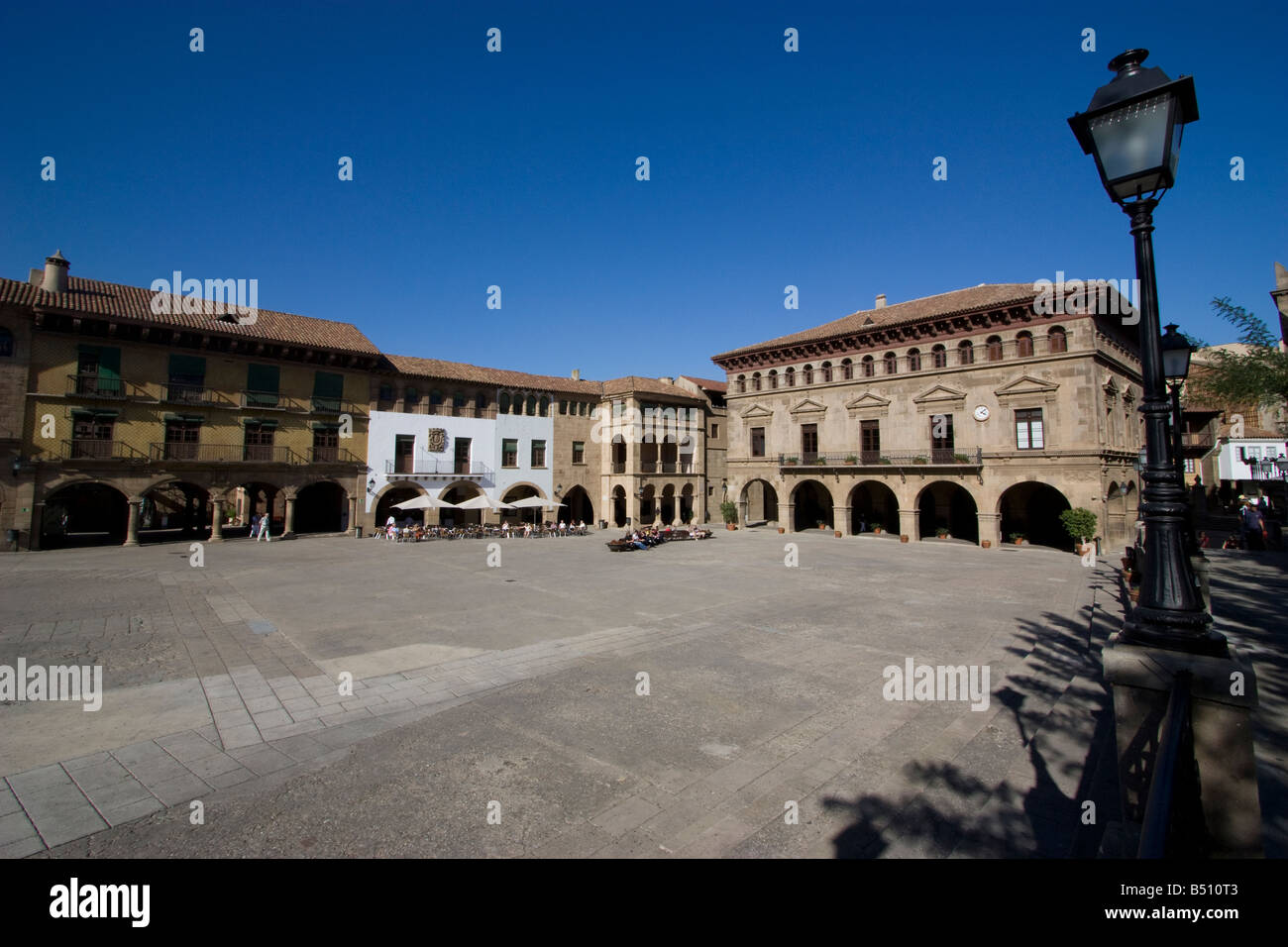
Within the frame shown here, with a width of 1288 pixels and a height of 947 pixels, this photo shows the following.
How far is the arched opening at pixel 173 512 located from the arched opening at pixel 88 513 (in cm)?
127

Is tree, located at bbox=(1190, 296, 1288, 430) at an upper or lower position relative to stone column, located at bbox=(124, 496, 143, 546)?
upper

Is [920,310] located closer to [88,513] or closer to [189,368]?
[189,368]

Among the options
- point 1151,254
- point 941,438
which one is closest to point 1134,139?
point 1151,254

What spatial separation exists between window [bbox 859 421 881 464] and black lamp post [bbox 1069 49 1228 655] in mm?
31677

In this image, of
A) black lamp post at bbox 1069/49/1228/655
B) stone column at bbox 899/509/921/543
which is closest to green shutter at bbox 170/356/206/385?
black lamp post at bbox 1069/49/1228/655

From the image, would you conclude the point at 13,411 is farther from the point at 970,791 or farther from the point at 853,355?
the point at 853,355

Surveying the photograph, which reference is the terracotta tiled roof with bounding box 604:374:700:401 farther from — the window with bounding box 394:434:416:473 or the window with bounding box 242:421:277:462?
the window with bounding box 242:421:277:462

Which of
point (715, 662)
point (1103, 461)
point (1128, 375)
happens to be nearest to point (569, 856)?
point (715, 662)

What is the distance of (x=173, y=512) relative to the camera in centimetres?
4319

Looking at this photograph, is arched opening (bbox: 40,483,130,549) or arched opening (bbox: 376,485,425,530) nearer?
→ arched opening (bbox: 40,483,130,549)

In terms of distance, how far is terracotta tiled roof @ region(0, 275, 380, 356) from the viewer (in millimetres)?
25562

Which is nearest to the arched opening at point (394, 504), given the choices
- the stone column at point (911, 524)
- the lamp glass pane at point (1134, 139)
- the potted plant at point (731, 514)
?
the potted plant at point (731, 514)

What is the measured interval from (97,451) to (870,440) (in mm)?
38628

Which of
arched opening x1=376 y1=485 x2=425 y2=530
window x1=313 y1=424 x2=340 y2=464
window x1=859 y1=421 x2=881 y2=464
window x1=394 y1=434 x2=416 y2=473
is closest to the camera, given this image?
window x1=313 y1=424 x2=340 y2=464
